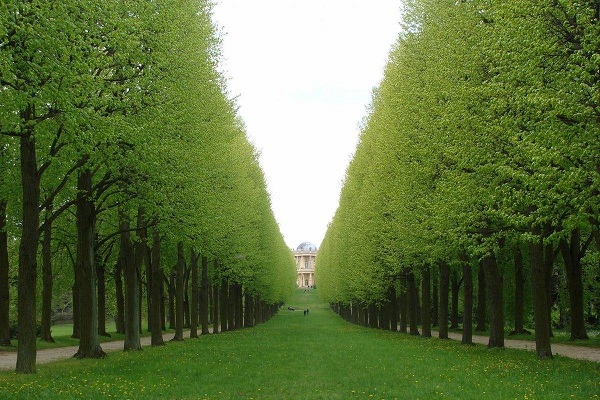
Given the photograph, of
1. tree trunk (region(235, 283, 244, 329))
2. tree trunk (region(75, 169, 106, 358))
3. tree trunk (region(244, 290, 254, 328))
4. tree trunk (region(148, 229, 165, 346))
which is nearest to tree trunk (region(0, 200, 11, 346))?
tree trunk (region(148, 229, 165, 346))

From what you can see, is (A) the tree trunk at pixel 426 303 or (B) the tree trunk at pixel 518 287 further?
(B) the tree trunk at pixel 518 287

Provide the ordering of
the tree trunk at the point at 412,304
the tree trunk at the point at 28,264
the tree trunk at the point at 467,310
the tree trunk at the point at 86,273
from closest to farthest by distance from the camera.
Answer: the tree trunk at the point at 28,264 < the tree trunk at the point at 86,273 < the tree trunk at the point at 467,310 < the tree trunk at the point at 412,304

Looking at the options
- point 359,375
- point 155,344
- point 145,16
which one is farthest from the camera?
point 155,344

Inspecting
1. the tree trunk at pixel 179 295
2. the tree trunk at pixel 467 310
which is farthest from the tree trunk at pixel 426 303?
the tree trunk at pixel 179 295

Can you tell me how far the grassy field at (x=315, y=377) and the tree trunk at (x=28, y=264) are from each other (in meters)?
0.66

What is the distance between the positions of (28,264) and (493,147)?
543 inches

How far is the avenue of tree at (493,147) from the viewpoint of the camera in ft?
50.8

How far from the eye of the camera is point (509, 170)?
17.4 m

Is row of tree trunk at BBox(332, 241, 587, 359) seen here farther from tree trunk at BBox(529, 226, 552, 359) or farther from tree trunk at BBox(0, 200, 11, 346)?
tree trunk at BBox(0, 200, 11, 346)

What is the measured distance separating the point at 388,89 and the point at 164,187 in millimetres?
18297

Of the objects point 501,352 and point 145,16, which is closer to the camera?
point 145,16

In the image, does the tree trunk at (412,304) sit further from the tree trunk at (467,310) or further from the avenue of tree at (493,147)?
the tree trunk at (467,310)

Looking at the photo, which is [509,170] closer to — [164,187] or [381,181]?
[164,187]

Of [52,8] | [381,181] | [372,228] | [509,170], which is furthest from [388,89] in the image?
[52,8]
